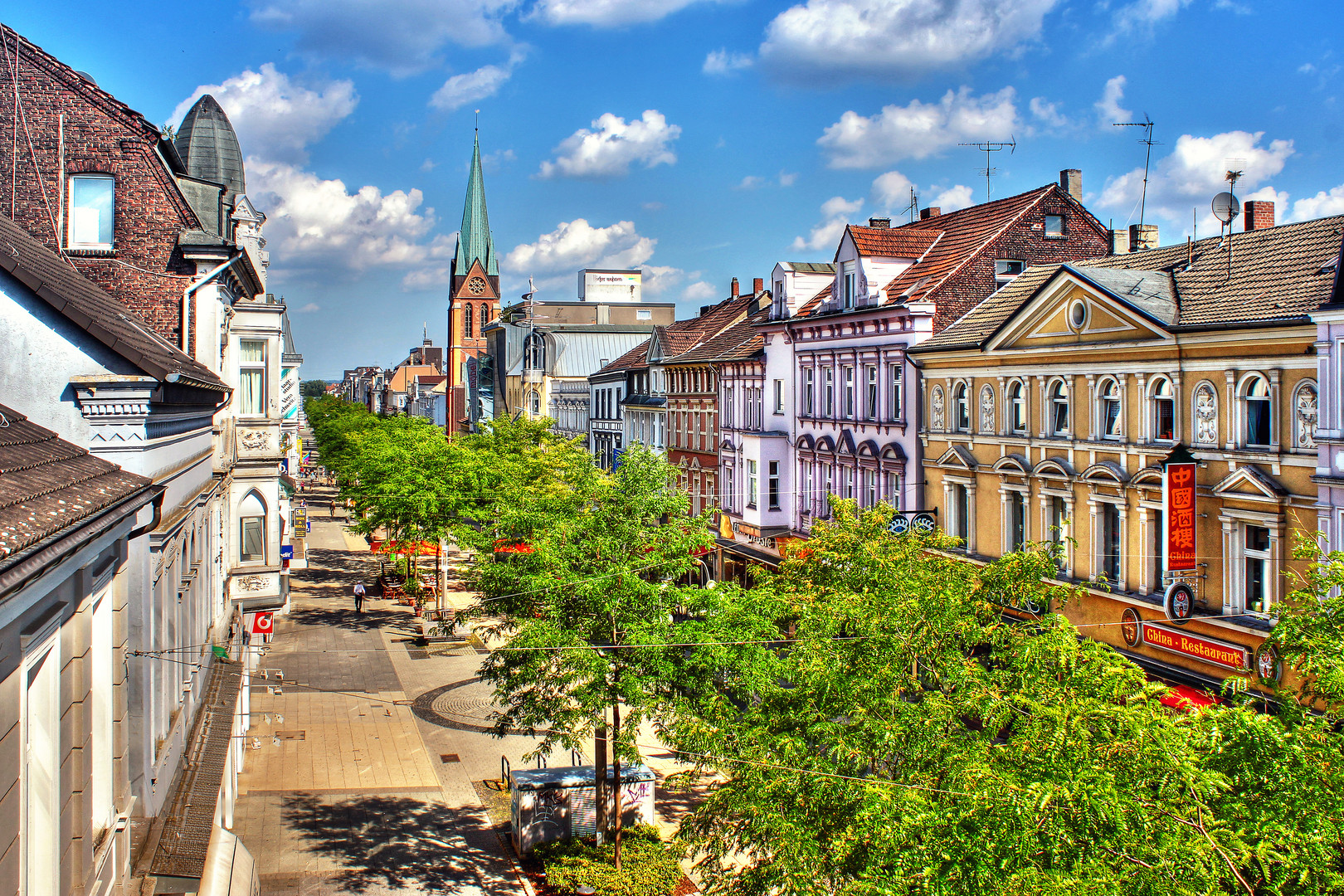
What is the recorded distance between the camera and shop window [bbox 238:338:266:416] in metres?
24.9

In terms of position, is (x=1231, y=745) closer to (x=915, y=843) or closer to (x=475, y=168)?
(x=915, y=843)

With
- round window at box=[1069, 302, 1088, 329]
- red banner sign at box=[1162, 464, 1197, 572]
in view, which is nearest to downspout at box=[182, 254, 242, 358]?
round window at box=[1069, 302, 1088, 329]

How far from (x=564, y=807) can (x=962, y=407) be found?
52.5ft

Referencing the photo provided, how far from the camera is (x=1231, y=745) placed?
27.1ft

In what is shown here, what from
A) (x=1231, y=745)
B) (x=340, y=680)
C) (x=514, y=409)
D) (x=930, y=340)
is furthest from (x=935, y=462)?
(x=514, y=409)

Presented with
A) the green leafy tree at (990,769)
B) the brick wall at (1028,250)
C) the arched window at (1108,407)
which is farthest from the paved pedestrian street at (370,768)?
the brick wall at (1028,250)

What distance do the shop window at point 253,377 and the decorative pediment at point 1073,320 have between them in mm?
17998

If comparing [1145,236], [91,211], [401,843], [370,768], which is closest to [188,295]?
[91,211]

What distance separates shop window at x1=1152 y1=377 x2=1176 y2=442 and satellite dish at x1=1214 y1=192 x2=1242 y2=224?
4.24 metres

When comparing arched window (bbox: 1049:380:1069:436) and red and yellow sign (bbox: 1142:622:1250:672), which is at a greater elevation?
arched window (bbox: 1049:380:1069:436)

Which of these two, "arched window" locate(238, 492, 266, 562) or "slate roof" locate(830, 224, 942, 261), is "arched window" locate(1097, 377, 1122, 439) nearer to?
"slate roof" locate(830, 224, 942, 261)

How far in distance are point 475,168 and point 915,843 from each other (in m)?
149

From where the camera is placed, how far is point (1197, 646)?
2122cm

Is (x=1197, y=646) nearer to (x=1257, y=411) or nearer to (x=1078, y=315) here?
(x=1257, y=411)
